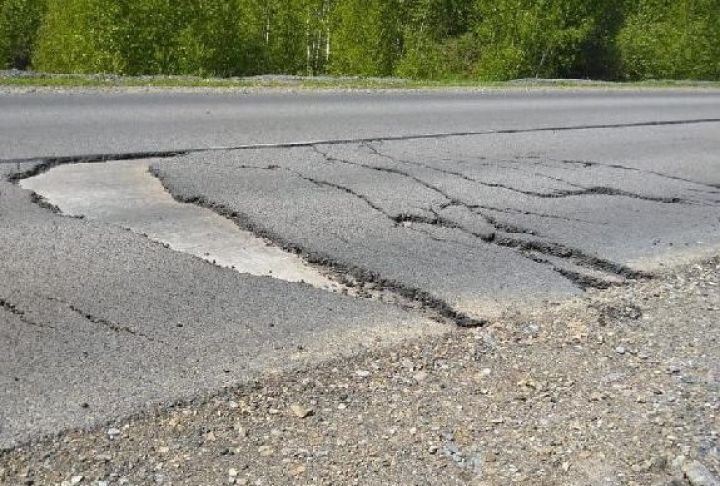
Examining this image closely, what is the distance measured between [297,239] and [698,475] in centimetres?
333

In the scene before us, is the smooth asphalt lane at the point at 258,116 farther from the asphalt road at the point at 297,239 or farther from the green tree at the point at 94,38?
the green tree at the point at 94,38

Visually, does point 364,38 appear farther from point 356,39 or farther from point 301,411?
point 301,411

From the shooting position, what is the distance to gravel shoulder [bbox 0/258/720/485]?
2.87 meters

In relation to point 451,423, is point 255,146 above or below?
above

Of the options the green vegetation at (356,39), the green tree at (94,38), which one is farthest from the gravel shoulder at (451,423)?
the green tree at (94,38)

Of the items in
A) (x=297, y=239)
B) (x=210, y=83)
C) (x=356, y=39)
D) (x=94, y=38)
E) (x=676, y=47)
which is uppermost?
(x=676, y=47)

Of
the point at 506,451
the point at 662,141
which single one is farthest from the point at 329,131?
the point at 506,451

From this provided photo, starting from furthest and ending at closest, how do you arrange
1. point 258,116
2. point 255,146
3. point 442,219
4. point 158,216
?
point 258,116
point 255,146
point 442,219
point 158,216

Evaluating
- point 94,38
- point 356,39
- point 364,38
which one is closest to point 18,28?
point 94,38

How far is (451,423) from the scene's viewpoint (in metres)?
3.26

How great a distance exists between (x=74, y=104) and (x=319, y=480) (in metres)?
10.0

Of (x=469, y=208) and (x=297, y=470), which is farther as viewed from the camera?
(x=469, y=208)

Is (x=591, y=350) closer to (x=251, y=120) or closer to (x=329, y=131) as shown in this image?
(x=329, y=131)

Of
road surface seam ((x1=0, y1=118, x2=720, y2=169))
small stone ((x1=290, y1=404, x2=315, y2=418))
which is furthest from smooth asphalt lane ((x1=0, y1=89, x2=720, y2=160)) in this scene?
small stone ((x1=290, y1=404, x2=315, y2=418))
